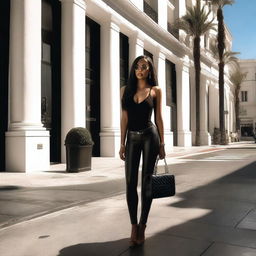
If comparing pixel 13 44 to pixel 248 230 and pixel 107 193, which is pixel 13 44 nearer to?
pixel 107 193

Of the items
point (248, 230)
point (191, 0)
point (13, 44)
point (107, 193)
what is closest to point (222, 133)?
point (191, 0)

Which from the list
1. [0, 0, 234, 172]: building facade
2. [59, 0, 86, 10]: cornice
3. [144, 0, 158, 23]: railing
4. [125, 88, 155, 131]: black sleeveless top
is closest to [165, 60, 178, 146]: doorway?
[0, 0, 234, 172]: building facade

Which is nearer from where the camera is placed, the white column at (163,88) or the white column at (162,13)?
the white column at (163,88)

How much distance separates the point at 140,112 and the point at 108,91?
14651mm

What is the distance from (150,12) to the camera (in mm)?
24078

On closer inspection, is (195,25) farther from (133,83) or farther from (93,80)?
(133,83)

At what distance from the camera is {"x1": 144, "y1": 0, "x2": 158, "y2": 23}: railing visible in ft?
77.4

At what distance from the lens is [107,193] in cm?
759

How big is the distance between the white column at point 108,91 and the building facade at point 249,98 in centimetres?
4994

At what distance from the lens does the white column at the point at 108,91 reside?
59.7 feet

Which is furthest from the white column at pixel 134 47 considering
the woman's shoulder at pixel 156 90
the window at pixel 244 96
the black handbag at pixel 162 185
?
the window at pixel 244 96

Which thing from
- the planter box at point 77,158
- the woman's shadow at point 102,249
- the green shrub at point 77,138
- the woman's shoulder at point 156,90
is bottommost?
the woman's shadow at point 102,249

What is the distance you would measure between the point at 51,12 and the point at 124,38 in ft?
23.0

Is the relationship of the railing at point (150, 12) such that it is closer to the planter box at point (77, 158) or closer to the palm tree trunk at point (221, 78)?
the palm tree trunk at point (221, 78)
